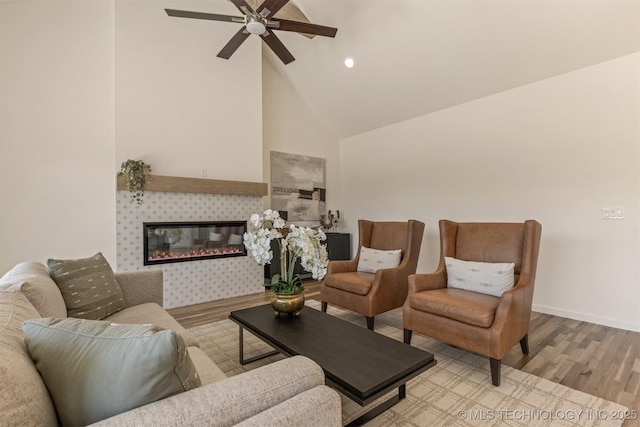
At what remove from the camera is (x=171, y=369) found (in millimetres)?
Result: 792

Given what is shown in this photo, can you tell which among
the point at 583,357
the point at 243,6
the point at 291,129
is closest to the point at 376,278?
the point at 583,357

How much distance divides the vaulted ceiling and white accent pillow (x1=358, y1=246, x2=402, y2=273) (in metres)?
2.36

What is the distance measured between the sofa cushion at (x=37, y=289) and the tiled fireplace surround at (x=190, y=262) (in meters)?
1.82

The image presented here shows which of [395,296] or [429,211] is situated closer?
[395,296]

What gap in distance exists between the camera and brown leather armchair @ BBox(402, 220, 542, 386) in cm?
208

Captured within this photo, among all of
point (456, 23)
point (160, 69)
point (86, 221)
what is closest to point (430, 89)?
point (456, 23)

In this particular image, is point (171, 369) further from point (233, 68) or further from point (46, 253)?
point (233, 68)

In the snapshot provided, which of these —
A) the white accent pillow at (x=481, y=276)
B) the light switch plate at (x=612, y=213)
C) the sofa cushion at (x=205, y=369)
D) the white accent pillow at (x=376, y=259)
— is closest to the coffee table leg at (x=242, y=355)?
the sofa cushion at (x=205, y=369)

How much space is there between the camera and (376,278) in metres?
2.99

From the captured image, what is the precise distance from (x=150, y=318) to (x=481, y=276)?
2.48 metres

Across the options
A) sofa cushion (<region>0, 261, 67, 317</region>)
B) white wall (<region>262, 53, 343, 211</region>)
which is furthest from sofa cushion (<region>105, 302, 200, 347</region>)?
white wall (<region>262, 53, 343, 211</region>)

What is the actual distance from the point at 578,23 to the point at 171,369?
409 centimetres

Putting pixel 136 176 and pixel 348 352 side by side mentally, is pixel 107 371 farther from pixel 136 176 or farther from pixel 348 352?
pixel 136 176

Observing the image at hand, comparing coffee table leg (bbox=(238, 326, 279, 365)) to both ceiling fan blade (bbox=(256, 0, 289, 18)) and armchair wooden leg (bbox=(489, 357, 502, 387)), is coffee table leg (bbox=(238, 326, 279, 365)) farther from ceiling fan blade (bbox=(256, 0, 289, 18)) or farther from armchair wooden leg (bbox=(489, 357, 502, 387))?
ceiling fan blade (bbox=(256, 0, 289, 18))
